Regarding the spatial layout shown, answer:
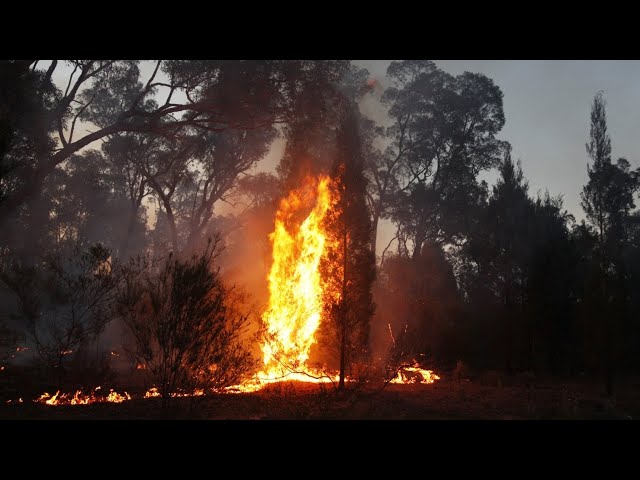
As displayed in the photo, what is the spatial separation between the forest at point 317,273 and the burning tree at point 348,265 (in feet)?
0.24

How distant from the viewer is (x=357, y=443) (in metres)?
4.24

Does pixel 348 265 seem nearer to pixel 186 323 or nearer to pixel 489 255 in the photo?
pixel 186 323

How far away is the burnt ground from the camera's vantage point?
9.67 m

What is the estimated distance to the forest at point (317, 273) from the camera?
435 inches

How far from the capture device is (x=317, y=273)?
1497cm

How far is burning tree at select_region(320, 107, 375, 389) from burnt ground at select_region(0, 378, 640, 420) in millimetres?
1713

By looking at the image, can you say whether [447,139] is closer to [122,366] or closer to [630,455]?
[122,366]

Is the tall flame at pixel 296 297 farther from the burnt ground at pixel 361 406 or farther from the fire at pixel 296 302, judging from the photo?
the burnt ground at pixel 361 406

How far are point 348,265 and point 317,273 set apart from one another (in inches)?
44.1

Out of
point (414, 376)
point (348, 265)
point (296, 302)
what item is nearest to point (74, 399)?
point (296, 302)

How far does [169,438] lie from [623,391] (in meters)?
19.7

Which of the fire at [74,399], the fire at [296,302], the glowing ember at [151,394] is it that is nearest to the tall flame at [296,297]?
the fire at [296,302]

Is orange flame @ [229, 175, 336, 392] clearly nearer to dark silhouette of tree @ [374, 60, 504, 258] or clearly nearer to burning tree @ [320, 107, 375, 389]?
burning tree @ [320, 107, 375, 389]

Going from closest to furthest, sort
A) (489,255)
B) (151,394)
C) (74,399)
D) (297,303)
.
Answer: (74,399)
(151,394)
(297,303)
(489,255)
